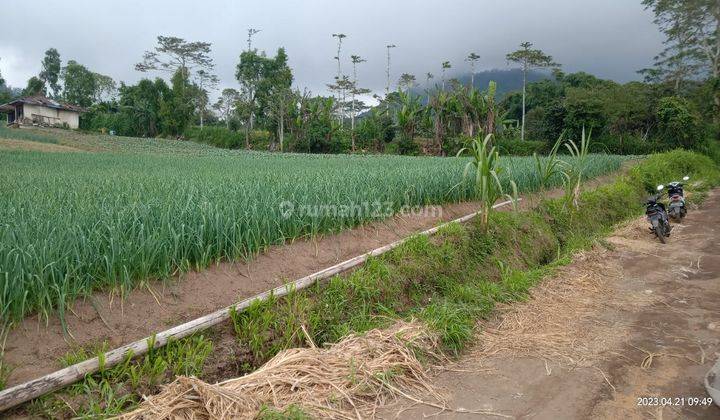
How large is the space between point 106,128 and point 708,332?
45406mm

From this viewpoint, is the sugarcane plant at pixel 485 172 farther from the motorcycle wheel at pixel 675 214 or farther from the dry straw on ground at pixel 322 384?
the motorcycle wheel at pixel 675 214

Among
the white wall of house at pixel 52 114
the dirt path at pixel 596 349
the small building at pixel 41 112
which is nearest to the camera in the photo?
the dirt path at pixel 596 349

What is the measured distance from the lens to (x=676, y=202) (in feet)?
25.7

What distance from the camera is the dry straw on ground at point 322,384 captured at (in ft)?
7.36

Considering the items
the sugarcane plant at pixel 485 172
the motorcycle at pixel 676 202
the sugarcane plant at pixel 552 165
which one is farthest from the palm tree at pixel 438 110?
the sugarcane plant at pixel 485 172

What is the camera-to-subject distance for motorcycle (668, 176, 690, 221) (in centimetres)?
782

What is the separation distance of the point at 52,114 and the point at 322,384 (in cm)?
4583

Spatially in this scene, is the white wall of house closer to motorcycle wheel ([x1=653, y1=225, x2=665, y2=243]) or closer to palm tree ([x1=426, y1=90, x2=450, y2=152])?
palm tree ([x1=426, y1=90, x2=450, y2=152])

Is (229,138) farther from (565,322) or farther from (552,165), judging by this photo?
(565,322)

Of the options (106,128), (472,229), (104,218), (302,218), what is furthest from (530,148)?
(106,128)

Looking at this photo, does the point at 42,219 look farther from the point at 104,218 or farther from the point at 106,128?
the point at 106,128

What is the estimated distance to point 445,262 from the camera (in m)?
4.55

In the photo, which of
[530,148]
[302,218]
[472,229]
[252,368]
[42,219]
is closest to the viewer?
[252,368]

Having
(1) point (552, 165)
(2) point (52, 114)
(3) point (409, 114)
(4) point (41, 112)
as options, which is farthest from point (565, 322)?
(4) point (41, 112)
